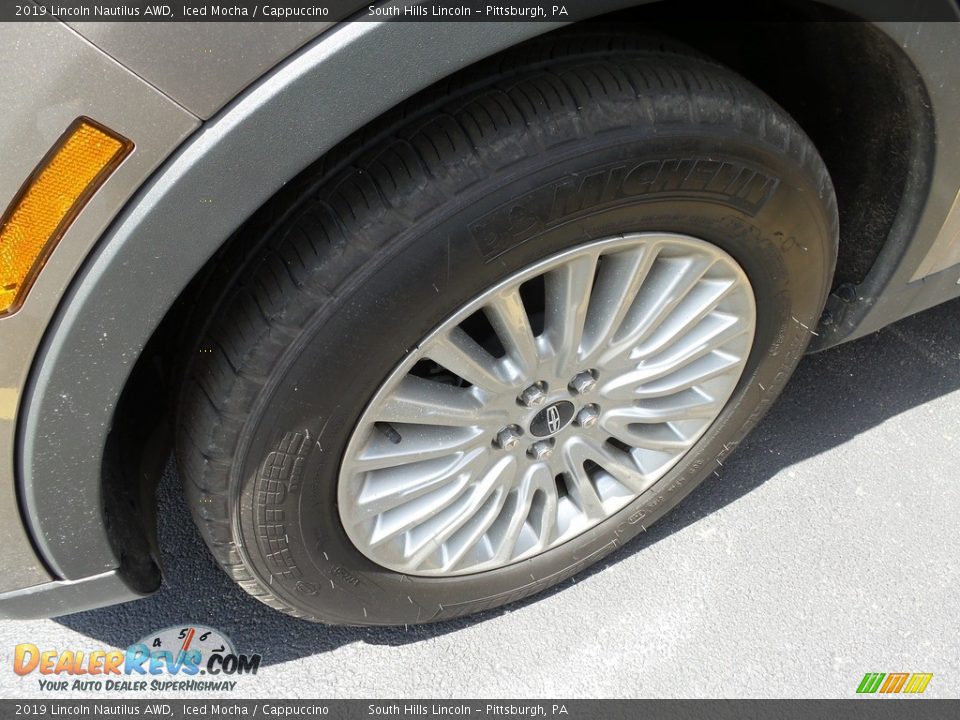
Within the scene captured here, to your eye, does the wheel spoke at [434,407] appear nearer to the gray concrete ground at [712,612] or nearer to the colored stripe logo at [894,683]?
the gray concrete ground at [712,612]

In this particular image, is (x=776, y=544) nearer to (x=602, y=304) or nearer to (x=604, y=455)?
(x=604, y=455)

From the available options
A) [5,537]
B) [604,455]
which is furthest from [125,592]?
[604,455]

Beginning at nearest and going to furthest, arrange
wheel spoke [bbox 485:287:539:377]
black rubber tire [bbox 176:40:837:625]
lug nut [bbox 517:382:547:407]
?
1. black rubber tire [bbox 176:40:837:625]
2. wheel spoke [bbox 485:287:539:377]
3. lug nut [bbox 517:382:547:407]

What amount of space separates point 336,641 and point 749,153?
1305mm

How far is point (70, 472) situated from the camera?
114 centimetres

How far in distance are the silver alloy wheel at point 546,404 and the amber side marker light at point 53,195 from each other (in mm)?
507

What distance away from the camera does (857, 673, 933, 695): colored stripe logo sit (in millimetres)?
1688

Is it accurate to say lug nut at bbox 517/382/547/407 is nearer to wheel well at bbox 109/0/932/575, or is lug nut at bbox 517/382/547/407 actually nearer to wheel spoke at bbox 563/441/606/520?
wheel spoke at bbox 563/441/606/520

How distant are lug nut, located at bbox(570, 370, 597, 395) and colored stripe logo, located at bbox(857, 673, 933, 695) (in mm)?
907

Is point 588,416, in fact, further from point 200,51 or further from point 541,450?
point 200,51

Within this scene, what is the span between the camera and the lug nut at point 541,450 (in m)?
1.53

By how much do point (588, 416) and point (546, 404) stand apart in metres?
0.13
